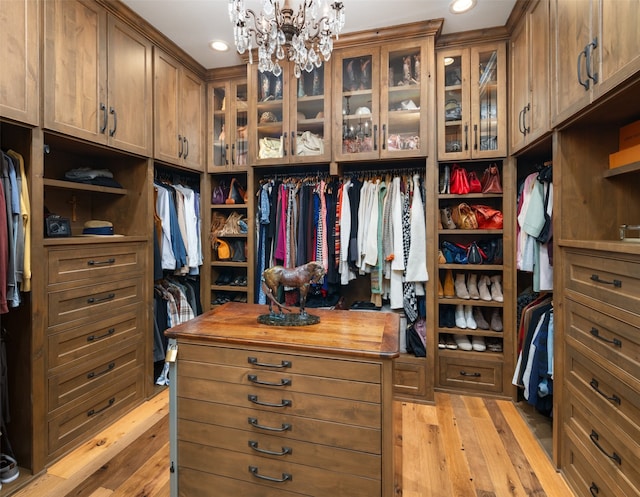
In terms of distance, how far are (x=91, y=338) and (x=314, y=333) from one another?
1.69 m

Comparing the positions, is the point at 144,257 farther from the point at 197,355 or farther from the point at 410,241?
the point at 410,241

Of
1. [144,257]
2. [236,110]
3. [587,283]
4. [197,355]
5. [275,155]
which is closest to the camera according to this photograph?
[197,355]

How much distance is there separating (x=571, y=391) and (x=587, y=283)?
591 mm

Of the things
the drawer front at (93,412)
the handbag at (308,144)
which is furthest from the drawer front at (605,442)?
the drawer front at (93,412)

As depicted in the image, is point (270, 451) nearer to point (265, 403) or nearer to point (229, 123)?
point (265, 403)

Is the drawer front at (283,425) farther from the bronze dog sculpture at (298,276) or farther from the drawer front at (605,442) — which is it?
the drawer front at (605,442)

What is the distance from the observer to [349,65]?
2.69 metres

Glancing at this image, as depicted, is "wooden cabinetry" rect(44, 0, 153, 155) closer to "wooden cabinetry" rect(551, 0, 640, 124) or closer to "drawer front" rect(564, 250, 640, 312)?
"wooden cabinetry" rect(551, 0, 640, 124)

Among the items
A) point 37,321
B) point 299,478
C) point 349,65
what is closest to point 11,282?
point 37,321

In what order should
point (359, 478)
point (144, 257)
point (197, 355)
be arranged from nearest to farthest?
point (359, 478) → point (197, 355) → point (144, 257)

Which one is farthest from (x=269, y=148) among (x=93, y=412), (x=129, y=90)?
(x=93, y=412)

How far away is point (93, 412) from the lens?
2.22m

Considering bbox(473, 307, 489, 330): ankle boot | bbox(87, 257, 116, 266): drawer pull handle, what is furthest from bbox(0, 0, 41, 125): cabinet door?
bbox(473, 307, 489, 330): ankle boot

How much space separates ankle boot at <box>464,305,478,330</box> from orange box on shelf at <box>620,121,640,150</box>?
59.7 inches
